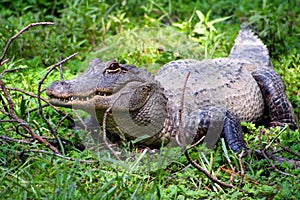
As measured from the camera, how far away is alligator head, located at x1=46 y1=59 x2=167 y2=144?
15.8ft

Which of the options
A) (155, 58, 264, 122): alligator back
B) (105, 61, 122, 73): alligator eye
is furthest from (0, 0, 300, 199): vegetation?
(105, 61, 122, 73): alligator eye

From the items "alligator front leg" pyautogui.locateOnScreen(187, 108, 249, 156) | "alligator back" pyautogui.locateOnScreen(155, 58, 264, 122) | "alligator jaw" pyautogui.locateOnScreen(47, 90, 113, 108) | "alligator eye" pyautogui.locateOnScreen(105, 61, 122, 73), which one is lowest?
"alligator front leg" pyautogui.locateOnScreen(187, 108, 249, 156)

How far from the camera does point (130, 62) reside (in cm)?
700

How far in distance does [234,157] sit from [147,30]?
3.63 meters

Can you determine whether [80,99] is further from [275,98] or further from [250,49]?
[250,49]

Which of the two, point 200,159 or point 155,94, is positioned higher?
point 155,94

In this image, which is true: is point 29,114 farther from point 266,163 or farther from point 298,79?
point 298,79

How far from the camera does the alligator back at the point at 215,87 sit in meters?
5.60

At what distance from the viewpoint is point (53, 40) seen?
7215 millimetres

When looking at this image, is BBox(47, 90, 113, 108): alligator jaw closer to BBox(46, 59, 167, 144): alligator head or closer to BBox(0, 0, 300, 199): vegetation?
BBox(46, 59, 167, 144): alligator head

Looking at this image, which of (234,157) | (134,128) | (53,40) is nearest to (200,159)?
(234,157)

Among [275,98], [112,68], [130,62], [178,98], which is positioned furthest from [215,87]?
[130,62]

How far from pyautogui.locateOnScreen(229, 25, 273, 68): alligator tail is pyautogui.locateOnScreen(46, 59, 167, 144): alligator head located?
1.76 meters

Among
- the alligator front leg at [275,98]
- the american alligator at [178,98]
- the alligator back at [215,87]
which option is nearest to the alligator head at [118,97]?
the american alligator at [178,98]
